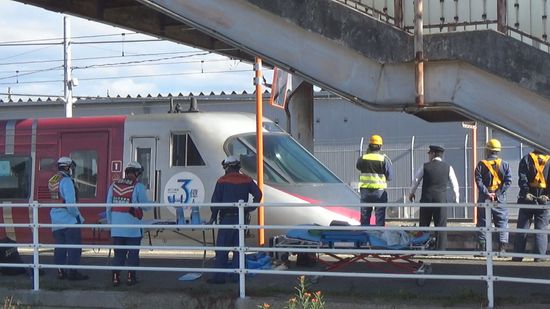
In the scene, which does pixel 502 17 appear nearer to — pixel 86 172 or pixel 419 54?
pixel 419 54

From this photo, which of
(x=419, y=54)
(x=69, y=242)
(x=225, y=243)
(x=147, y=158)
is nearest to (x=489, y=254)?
(x=419, y=54)

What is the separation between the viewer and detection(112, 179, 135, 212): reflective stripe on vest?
9.93 meters

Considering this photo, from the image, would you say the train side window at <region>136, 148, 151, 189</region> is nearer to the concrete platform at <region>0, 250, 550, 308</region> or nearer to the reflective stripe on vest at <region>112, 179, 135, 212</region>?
the concrete platform at <region>0, 250, 550, 308</region>

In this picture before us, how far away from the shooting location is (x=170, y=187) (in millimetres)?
13227

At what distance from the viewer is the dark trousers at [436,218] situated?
1091cm

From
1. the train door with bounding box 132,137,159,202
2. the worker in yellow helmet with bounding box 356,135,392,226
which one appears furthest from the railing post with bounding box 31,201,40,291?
the worker in yellow helmet with bounding box 356,135,392,226

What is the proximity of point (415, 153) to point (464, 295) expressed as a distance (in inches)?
739

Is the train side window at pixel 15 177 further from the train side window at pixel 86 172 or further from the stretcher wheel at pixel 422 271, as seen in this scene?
the stretcher wheel at pixel 422 271

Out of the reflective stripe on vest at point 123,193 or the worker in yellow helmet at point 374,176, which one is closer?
the reflective stripe on vest at point 123,193

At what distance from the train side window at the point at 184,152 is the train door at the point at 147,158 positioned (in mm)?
371

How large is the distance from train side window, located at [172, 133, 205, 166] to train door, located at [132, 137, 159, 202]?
1.22 feet

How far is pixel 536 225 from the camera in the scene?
36.9ft

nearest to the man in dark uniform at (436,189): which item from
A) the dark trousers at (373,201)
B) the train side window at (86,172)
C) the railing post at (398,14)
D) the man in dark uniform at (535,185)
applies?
the dark trousers at (373,201)

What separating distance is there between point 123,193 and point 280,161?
380cm
